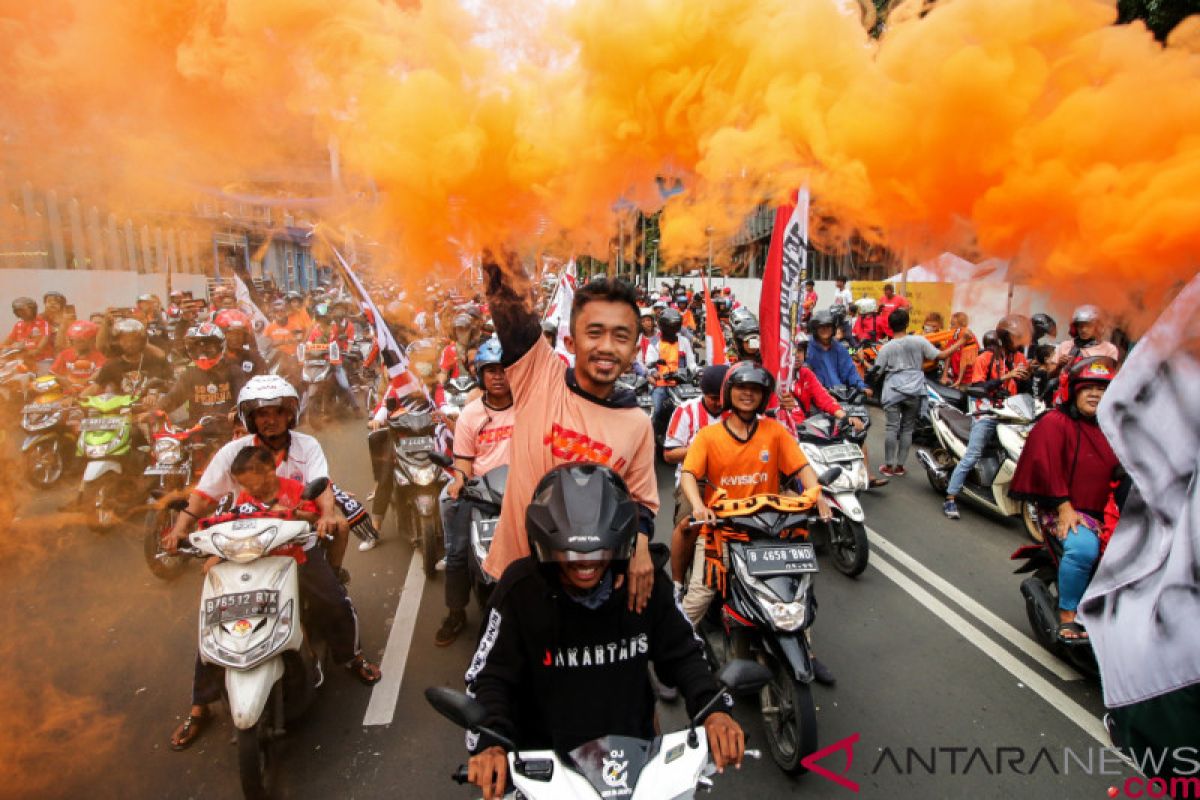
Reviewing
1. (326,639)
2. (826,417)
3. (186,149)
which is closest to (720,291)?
(826,417)

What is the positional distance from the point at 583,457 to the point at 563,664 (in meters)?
0.72

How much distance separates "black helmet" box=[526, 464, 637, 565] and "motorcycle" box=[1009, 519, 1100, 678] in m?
3.64

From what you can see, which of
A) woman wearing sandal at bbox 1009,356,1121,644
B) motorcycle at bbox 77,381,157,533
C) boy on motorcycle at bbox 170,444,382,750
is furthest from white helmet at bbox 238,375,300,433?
woman wearing sandal at bbox 1009,356,1121,644

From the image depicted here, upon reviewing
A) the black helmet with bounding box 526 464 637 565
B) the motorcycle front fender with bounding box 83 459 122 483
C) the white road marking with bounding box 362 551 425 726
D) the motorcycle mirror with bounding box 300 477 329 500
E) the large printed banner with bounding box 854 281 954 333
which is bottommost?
the white road marking with bounding box 362 551 425 726

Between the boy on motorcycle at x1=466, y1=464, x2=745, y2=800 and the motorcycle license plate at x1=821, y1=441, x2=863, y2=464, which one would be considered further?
the motorcycle license plate at x1=821, y1=441, x2=863, y2=464

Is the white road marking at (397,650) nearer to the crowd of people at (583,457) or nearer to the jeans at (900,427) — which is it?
the crowd of people at (583,457)

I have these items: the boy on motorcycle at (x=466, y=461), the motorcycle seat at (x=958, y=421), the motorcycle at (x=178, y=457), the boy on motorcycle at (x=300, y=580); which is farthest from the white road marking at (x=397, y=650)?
the motorcycle seat at (x=958, y=421)

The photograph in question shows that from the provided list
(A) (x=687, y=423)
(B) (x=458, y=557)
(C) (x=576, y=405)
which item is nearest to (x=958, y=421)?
(A) (x=687, y=423)

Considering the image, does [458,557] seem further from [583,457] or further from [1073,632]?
[1073,632]

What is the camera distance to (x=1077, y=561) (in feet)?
13.0

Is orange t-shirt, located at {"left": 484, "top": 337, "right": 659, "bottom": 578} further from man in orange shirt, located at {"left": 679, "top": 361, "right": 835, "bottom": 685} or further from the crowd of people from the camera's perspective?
man in orange shirt, located at {"left": 679, "top": 361, "right": 835, "bottom": 685}

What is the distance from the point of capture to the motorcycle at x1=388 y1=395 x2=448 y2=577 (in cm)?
585

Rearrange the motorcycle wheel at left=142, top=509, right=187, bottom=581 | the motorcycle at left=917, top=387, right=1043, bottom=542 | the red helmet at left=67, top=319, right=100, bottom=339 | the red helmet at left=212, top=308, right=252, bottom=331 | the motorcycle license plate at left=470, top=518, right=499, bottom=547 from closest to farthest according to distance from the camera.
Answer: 1. the motorcycle license plate at left=470, top=518, right=499, bottom=547
2. the motorcycle wheel at left=142, top=509, right=187, bottom=581
3. the motorcycle at left=917, top=387, right=1043, bottom=542
4. the red helmet at left=212, top=308, right=252, bottom=331
5. the red helmet at left=67, top=319, right=100, bottom=339

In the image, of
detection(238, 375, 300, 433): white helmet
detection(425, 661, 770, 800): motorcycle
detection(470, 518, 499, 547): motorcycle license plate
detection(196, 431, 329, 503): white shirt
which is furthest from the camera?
detection(470, 518, 499, 547): motorcycle license plate
